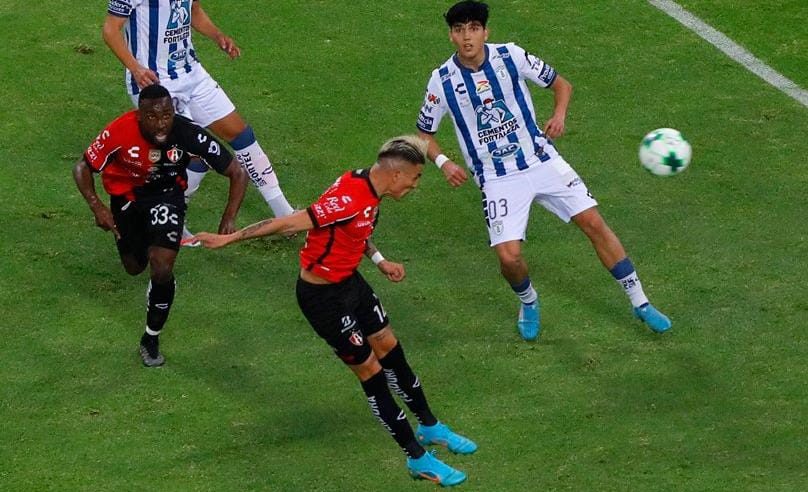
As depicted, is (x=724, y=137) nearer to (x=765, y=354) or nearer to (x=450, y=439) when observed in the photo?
(x=765, y=354)

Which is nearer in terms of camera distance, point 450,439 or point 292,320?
point 450,439

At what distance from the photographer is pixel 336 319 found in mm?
10398

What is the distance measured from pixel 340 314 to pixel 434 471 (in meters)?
1.27

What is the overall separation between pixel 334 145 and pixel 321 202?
5734 millimetres

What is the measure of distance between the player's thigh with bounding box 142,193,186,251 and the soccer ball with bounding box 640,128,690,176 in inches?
153

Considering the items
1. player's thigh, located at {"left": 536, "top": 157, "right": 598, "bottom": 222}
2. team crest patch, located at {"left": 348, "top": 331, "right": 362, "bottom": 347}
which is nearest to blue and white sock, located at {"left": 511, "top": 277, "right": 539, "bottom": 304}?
player's thigh, located at {"left": 536, "top": 157, "right": 598, "bottom": 222}

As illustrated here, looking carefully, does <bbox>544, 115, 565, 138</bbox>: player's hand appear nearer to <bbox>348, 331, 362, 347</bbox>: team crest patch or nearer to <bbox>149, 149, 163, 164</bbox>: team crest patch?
<bbox>348, 331, 362, 347</bbox>: team crest patch

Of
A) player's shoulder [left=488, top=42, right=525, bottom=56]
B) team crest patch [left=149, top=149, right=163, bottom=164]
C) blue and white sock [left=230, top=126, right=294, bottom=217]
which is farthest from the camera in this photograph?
blue and white sock [left=230, top=126, right=294, bottom=217]

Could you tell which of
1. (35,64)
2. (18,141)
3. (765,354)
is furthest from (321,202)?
(35,64)

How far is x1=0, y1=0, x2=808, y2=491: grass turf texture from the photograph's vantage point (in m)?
11.0

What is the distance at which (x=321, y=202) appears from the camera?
33.3 feet

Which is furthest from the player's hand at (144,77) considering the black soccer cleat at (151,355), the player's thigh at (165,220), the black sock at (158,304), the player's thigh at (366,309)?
the player's thigh at (366,309)

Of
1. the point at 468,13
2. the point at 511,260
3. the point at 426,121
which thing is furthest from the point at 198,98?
the point at 511,260

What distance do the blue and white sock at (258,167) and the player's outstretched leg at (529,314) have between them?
2735 mm
